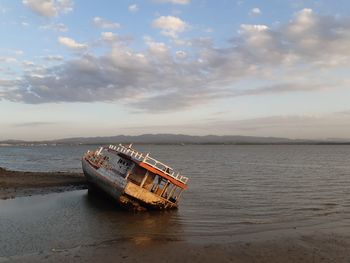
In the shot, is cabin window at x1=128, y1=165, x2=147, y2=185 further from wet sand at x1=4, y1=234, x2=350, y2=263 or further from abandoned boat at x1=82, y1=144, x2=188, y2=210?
wet sand at x1=4, y1=234, x2=350, y2=263

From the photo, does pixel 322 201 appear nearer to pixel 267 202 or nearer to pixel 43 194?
pixel 267 202

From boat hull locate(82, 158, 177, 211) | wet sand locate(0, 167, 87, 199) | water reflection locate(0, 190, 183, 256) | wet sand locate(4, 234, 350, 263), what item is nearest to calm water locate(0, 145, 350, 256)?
water reflection locate(0, 190, 183, 256)

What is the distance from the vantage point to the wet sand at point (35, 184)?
29.2 m

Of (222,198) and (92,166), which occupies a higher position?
(92,166)

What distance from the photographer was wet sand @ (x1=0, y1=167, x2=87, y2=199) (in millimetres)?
29195

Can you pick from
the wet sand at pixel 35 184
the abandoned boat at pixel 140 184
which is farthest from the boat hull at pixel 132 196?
the wet sand at pixel 35 184

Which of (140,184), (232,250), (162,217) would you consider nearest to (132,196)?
(140,184)

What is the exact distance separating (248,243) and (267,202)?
1200cm

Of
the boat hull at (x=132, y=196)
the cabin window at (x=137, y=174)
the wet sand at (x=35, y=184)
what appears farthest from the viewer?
the wet sand at (x=35, y=184)

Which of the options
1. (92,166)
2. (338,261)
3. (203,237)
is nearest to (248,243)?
(203,237)

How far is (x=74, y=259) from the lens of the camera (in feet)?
45.6

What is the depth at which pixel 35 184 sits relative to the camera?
108ft

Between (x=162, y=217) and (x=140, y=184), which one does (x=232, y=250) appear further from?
(x=140, y=184)

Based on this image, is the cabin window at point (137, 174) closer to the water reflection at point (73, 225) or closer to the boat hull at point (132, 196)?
the boat hull at point (132, 196)
